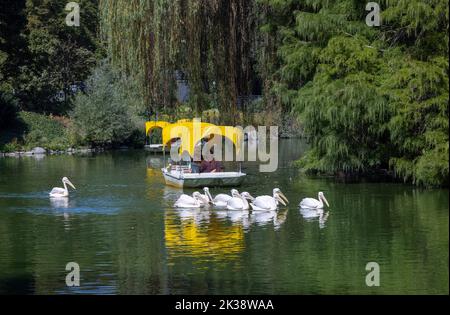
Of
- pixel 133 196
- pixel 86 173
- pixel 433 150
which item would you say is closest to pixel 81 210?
pixel 133 196

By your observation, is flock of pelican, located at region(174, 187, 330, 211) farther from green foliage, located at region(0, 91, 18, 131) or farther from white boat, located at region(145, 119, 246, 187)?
green foliage, located at region(0, 91, 18, 131)

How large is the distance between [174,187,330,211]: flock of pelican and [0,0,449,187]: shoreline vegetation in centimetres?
397

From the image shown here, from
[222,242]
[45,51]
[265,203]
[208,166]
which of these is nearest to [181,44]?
[208,166]

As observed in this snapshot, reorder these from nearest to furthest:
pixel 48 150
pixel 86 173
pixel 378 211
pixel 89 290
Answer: pixel 89 290 → pixel 378 211 → pixel 86 173 → pixel 48 150

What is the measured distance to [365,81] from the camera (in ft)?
112

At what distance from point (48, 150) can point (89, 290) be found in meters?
42.6

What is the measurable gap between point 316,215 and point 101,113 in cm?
3454

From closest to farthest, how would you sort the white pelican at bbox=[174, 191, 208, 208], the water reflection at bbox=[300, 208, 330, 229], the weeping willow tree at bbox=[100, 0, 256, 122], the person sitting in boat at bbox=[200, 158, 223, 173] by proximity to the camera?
the water reflection at bbox=[300, 208, 330, 229], the white pelican at bbox=[174, 191, 208, 208], the weeping willow tree at bbox=[100, 0, 256, 122], the person sitting in boat at bbox=[200, 158, 223, 173]

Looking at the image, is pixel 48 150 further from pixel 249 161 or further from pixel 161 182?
pixel 161 182

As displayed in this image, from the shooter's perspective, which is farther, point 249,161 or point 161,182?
point 249,161

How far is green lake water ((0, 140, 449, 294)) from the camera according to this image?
728 inches

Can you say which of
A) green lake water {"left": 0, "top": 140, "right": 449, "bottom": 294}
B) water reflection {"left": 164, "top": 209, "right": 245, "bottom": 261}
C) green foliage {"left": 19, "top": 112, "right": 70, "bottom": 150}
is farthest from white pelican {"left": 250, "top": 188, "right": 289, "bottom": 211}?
green foliage {"left": 19, "top": 112, "right": 70, "bottom": 150}

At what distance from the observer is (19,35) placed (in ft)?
202

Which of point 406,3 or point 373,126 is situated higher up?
point 406,3
